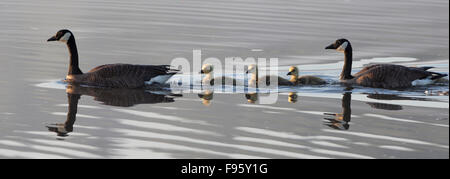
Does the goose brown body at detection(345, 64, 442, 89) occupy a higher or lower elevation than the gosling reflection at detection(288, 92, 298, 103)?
higher

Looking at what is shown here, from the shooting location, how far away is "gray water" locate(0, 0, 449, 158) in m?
10.5

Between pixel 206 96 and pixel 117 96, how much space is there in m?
1.58

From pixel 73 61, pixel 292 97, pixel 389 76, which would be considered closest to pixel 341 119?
pixel 292 97

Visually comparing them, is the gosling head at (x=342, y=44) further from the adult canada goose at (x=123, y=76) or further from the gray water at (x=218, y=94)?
the adult canada goose at (x=123, y=76)

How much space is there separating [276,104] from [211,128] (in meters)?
2.51

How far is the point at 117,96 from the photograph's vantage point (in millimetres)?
14633

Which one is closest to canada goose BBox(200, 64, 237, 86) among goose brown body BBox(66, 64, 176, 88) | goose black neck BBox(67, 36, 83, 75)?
goose brown body BBox(66, 64, 176, 88)

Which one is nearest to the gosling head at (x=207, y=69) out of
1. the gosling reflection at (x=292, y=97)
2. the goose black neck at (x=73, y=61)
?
the gosling reflection at (x=292, y=97)

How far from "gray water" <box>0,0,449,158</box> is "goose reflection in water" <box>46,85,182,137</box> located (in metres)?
0.03

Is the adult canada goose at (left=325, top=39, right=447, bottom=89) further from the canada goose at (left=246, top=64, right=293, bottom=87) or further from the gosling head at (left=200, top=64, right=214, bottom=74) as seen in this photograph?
the gosling head at (left=200, top=64, right=214, bottom=74)

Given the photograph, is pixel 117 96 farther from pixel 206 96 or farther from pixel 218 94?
pixel 218 94

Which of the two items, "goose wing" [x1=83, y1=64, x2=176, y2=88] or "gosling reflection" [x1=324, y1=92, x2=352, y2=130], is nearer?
"gosling reflection" [x1=324, y1=92, x2=352, y2=130]

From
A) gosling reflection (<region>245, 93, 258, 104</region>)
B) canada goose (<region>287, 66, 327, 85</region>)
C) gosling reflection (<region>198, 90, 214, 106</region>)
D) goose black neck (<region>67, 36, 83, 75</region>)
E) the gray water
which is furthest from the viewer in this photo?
goose black neck (<region>67, 36, 83, 75</region>)

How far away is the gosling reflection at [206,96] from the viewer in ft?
45.5
